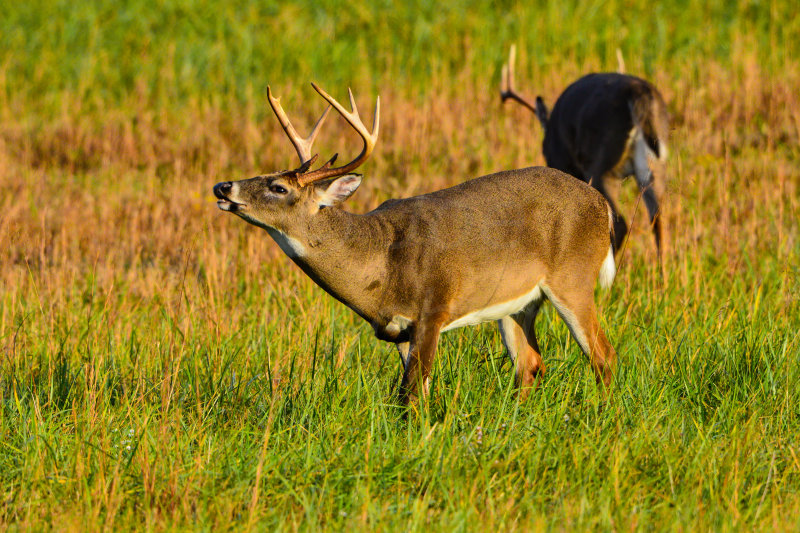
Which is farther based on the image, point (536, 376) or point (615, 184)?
point (615, 184)

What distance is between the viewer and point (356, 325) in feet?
20.9

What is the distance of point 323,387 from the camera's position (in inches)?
187

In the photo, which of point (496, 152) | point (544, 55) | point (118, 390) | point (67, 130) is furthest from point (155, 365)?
point (544, 55)

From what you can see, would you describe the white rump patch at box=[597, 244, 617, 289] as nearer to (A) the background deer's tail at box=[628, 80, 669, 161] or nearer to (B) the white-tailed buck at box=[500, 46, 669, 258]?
(B) the white-tailed buck at box=[500, 46, 669, 258]

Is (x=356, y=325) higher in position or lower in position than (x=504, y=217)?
lower

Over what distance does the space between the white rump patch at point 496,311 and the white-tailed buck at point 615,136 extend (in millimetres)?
2781

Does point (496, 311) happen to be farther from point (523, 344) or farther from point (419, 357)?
point (419, 357)

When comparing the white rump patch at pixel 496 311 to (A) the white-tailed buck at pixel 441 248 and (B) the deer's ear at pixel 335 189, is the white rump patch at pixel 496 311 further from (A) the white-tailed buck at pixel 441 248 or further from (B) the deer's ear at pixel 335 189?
(B) the deer's ear at pixel 335 189

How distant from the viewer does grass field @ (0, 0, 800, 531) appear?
12.6ft

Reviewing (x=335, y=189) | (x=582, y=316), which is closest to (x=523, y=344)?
(x=582, y=316)

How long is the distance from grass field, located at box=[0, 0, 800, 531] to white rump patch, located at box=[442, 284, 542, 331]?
0.68ft

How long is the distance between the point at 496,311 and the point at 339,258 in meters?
0.79

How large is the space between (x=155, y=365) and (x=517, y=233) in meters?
1.83

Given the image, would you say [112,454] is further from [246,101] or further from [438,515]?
[246,101]
